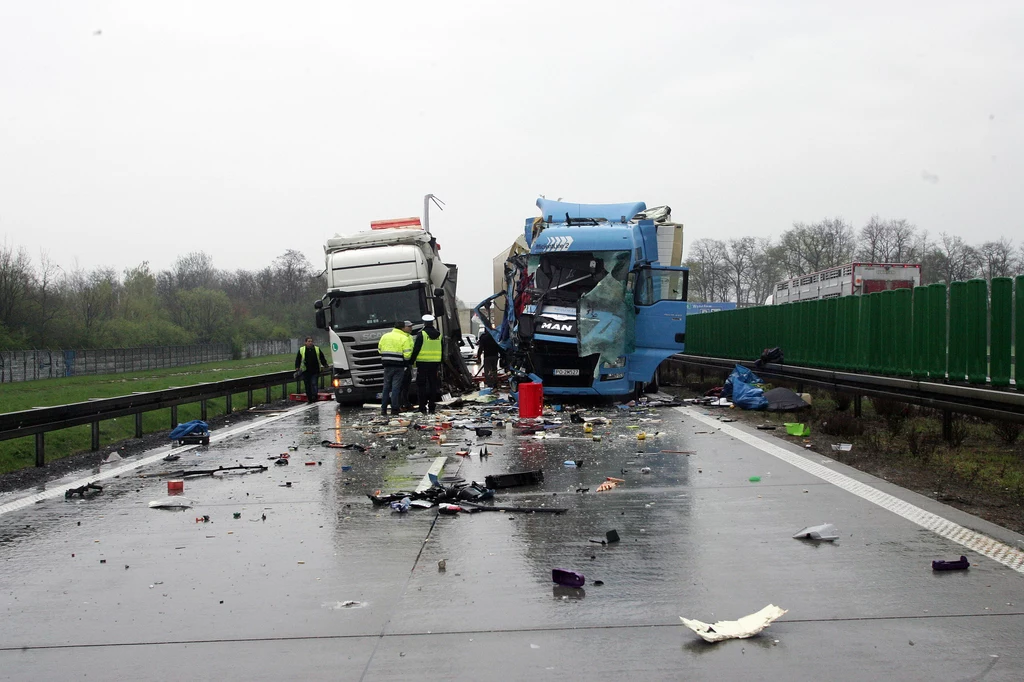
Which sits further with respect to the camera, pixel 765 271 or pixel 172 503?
pixel 765 271

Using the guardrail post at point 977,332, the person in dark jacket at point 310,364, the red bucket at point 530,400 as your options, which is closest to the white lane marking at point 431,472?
the red bucket at point 530,400

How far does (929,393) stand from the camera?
42.0 feet

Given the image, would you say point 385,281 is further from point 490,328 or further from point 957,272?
point 957,272

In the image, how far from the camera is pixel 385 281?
20.8 m

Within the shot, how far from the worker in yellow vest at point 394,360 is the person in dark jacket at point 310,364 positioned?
521 cm

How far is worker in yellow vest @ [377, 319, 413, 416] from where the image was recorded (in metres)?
18.6

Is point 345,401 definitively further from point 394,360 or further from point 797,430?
point 797,430

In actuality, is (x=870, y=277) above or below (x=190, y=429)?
above

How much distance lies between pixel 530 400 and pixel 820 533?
10.1 m

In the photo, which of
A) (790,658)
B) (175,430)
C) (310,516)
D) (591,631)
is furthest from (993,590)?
(175,430)

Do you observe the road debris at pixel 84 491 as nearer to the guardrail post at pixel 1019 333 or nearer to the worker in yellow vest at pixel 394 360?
the worker in yellow vest at pixel 394 360

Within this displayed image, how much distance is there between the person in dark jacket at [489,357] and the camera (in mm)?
25334

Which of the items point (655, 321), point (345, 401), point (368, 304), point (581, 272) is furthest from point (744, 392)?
point (345, 401)

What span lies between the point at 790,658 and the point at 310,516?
4725 millimetres
